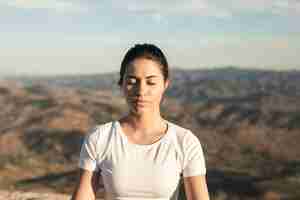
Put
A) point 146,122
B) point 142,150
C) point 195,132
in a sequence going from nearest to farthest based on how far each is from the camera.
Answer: point 142,150
point 146,122
point 195,132

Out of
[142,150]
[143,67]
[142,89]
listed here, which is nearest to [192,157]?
[142,150]

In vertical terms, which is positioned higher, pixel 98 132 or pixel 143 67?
pixel 143 67

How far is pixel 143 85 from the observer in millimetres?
2918

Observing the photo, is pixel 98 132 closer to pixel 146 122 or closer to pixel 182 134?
pixel 146 122

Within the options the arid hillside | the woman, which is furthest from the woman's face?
the arid hillside

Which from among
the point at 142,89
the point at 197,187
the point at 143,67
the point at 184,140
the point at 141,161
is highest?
the point at 143,67

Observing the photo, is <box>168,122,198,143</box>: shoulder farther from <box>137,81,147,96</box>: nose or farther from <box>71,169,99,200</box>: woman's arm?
<box>71,169,99,200</box>: woman's arm

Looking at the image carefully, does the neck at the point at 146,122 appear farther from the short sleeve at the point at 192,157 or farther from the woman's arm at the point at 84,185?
the woman's arm at the point at 84,185

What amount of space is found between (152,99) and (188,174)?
464 mm

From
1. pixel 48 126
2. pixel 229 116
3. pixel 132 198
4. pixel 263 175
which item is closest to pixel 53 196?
pixel 132 198

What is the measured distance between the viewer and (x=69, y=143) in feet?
393

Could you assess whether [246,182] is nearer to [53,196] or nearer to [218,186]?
[218,186]

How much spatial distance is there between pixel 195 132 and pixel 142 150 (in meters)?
124

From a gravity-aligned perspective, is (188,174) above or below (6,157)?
above
